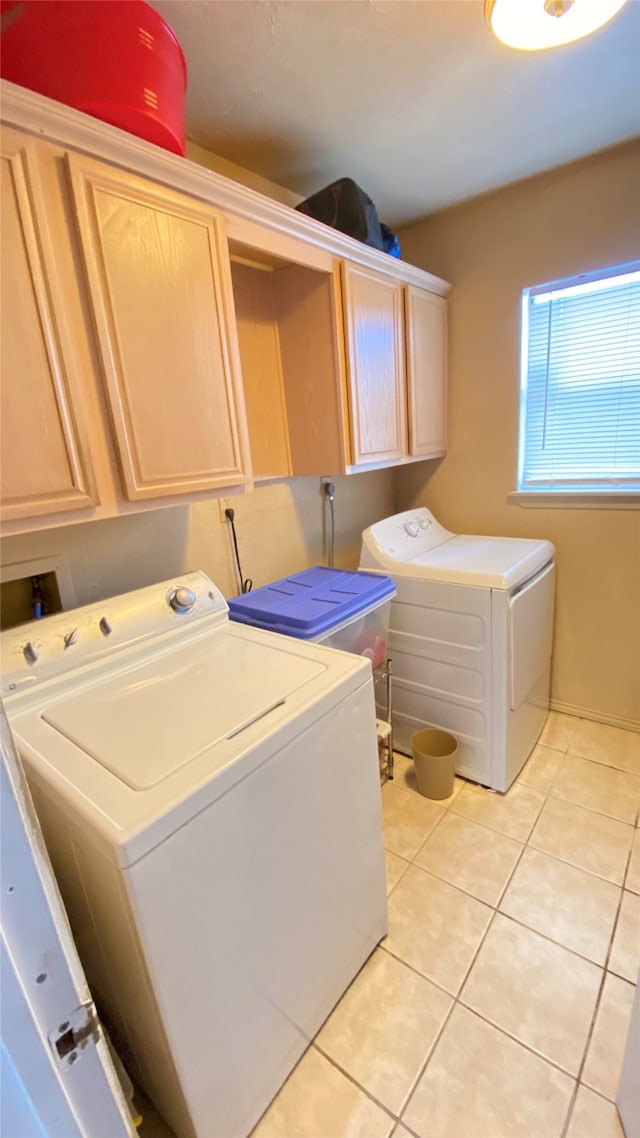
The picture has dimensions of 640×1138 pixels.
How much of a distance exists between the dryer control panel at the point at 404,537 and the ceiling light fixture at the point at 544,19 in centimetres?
151

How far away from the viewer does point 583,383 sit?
6.93 feet

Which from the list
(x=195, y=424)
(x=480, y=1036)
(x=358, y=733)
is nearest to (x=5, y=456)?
(x=195, y=424)

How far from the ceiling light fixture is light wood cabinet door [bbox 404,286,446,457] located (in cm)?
92

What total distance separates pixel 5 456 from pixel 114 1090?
105 centimetres

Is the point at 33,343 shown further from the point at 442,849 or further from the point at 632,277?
the point at 632,277

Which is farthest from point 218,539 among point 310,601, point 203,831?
point 203,831

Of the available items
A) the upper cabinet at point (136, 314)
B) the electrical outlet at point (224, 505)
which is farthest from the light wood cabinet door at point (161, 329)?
the electrical outlet at point (224, 505)

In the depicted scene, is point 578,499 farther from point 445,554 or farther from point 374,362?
point 374,362

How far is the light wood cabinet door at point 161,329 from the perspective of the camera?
3.53 ft

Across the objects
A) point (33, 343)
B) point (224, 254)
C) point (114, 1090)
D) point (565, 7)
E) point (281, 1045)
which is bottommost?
point (281, 1045)

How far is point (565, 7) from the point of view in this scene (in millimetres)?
1056

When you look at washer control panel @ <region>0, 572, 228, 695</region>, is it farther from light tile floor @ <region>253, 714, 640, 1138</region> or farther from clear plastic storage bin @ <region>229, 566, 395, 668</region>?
light tile floor @ <region>253, 714, 640, 1138</region>

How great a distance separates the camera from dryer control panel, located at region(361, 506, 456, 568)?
6.97ft

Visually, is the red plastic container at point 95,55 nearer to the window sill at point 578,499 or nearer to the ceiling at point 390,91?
the ceiling at point 390,91
